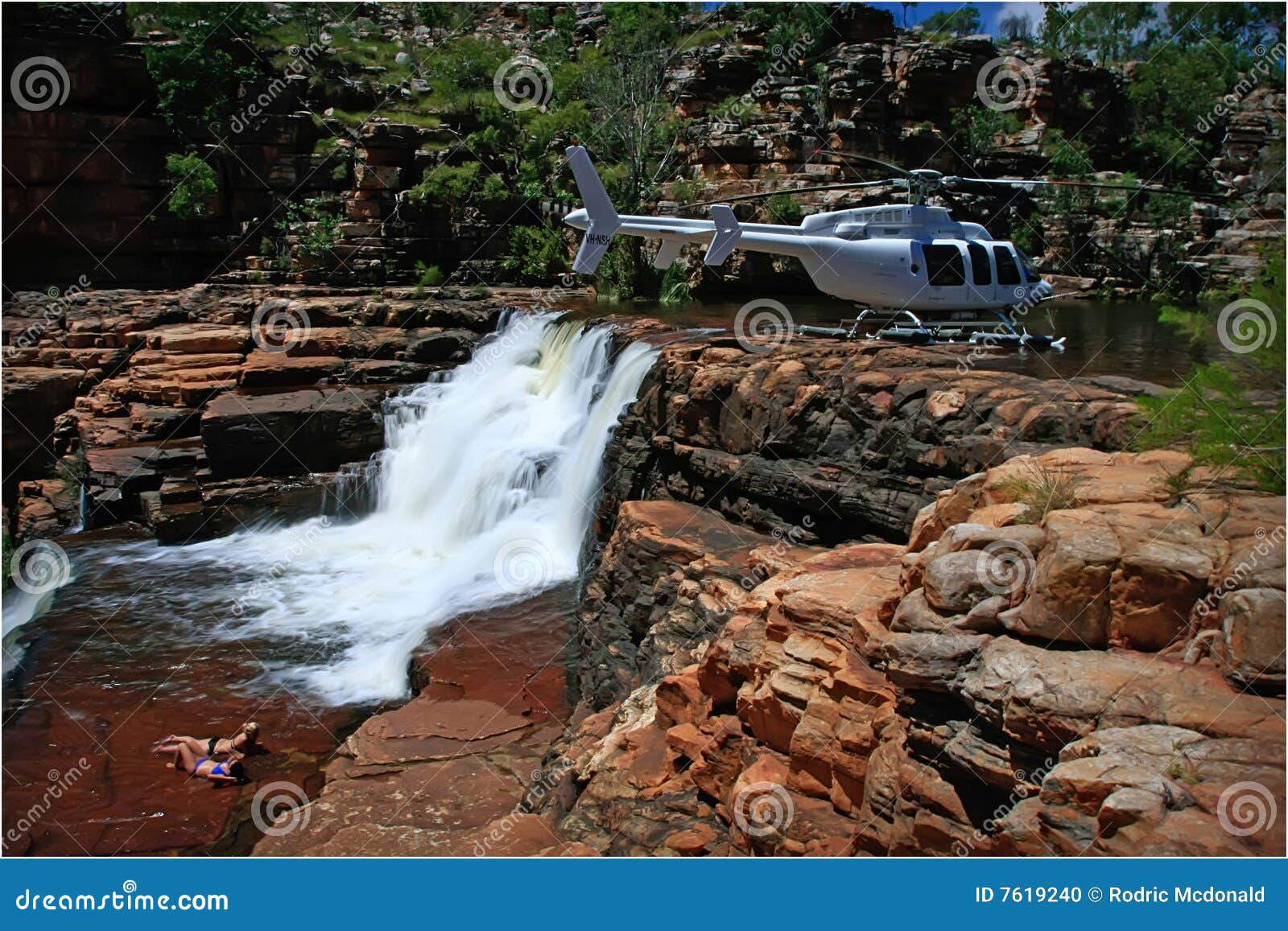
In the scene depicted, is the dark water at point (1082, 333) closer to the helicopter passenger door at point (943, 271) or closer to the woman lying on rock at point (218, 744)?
the helicopter passenger door at point (943, 271)

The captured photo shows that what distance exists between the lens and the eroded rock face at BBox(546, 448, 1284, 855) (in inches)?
189

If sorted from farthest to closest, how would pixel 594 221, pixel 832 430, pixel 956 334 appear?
pixel 594 221 < pixel 956 334 < pixel 832 430

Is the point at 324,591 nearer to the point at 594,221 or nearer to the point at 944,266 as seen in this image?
the point at 594,221

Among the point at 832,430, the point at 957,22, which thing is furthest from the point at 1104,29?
the point at 832,430

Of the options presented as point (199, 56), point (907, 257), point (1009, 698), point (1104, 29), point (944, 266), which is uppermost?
point (1104, 29)

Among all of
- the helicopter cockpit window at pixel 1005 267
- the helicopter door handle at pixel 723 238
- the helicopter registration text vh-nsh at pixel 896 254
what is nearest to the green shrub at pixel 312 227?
the helicopter registration text vh-nsh at pixel 896 254

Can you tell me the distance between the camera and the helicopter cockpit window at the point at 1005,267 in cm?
1705

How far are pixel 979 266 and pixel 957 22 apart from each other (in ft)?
141

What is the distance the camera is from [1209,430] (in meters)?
6.84

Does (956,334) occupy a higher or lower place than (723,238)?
lower

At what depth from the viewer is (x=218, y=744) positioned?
1123 cm

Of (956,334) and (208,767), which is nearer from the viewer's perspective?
(208,767)

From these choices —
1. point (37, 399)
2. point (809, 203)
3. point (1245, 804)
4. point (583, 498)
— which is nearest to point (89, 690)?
point (583, 498)

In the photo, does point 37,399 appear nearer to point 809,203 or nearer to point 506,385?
point 506,385
